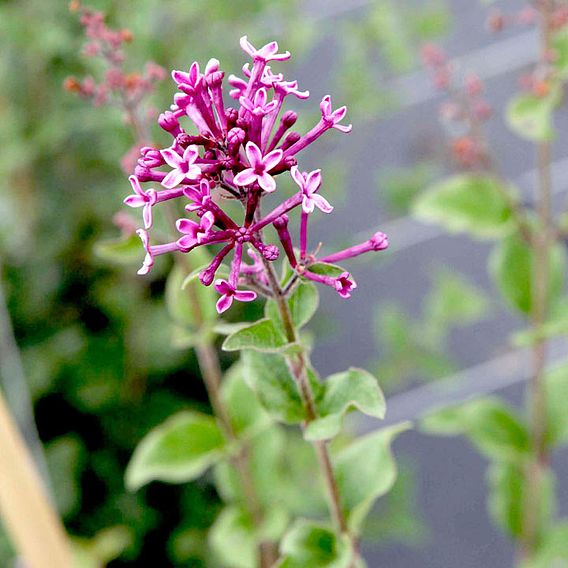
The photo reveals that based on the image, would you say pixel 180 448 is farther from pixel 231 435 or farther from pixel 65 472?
pixel 65 472

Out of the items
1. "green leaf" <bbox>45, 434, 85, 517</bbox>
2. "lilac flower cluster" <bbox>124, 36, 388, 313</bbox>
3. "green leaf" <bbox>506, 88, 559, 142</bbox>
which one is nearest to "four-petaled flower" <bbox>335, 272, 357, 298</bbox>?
"lilac flower cluster" <bbox>124, 36, 388, 313</bbox>

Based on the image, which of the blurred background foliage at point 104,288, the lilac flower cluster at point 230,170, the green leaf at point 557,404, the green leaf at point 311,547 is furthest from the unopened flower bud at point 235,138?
the blurred background foliage at point 104,288

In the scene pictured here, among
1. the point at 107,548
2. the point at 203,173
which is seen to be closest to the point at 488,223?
the point at 203,173

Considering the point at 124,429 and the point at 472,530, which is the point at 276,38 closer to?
the point at 124,429

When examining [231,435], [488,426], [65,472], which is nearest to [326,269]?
[231,435]

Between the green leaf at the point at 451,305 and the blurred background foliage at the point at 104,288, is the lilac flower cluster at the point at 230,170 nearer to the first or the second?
the blurred background foliage at the point at 104,288
